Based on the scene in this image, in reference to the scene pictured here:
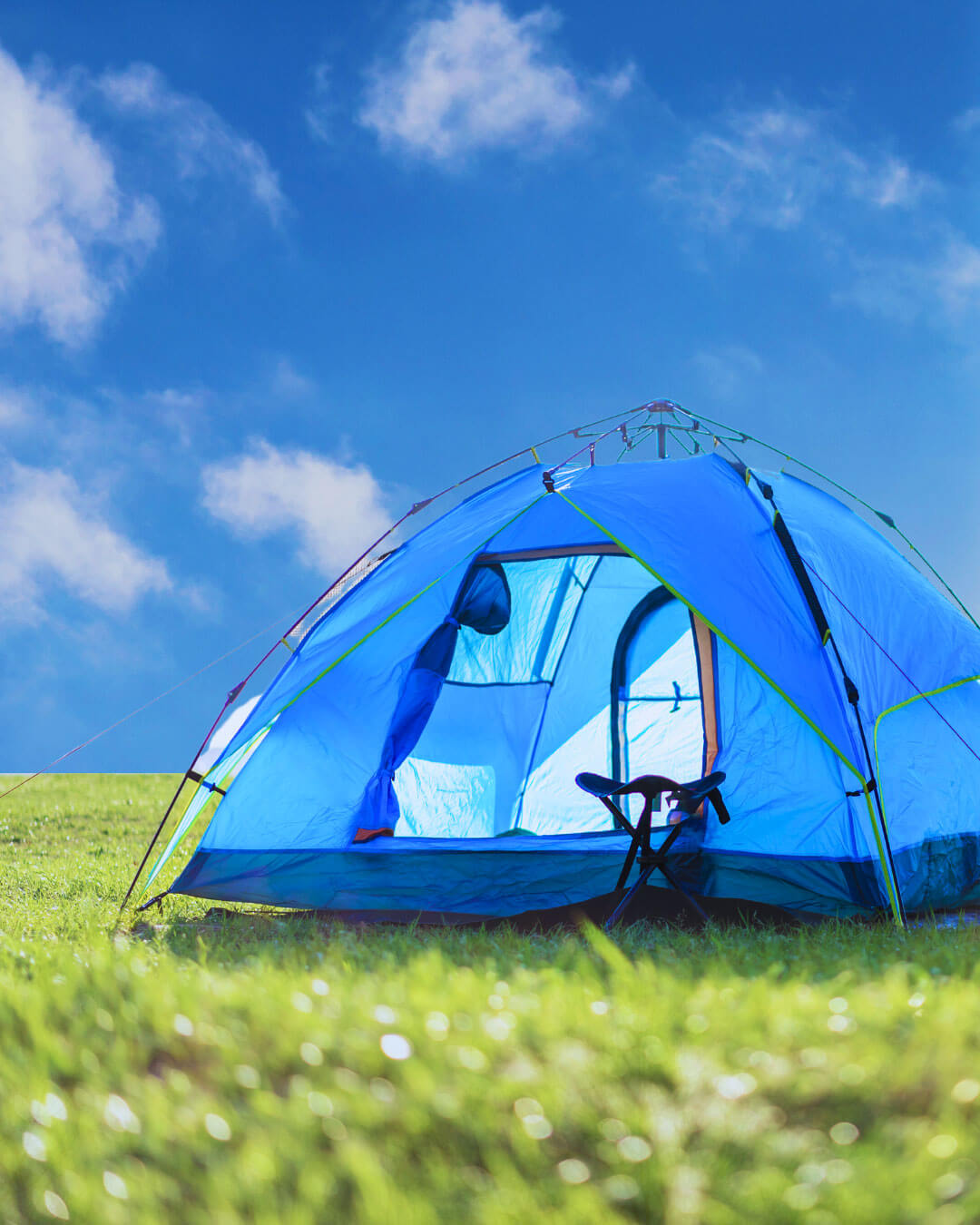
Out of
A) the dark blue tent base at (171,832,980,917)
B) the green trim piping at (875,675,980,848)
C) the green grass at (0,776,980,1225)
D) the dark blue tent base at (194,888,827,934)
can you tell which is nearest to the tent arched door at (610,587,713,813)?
the dark blue tent base at (171,832,980,917)

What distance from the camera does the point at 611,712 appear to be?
5980 millimetres

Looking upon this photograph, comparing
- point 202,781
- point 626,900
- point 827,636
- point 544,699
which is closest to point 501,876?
point 626,900

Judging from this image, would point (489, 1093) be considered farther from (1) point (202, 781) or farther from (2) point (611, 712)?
(2) point (611, 712)

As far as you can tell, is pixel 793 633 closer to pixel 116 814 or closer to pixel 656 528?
pixel 656 528

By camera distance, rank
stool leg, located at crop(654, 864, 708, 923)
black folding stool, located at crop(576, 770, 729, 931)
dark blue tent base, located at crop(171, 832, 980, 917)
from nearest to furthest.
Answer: black folding stool, located at crop(576, 770, 729, 931) → stool leg, located at crop(654, 864, 708, 923) → dark blue tent base, located at crop(171, 832, 980, 917)

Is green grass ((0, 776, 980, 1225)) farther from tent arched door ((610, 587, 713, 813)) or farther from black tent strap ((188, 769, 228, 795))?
Answer: tent arched door ((610, 587, 713, 813))

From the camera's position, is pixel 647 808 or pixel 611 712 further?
pixel 611 712

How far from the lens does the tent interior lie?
18.0 feet

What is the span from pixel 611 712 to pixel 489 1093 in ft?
13.4

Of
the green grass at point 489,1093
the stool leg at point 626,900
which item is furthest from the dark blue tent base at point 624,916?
the green grass at point 489,1093

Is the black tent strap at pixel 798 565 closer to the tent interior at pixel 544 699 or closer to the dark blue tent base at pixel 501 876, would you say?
the tent interior at pixel 544 699

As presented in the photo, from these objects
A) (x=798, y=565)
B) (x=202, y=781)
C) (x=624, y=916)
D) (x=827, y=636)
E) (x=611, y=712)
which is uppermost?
(x=798, y=565)

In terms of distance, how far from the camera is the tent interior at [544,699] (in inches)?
217

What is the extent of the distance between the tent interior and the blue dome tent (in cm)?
1
